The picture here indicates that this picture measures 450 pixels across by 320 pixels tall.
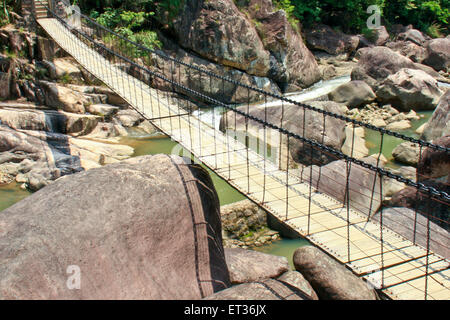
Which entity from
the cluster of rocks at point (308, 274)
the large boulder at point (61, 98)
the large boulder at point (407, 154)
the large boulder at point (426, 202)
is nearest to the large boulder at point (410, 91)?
the large boulder at point (407, 154)

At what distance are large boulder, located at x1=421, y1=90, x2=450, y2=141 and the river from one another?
1112 mm

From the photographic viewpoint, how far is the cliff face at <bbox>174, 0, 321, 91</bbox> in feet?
48.0

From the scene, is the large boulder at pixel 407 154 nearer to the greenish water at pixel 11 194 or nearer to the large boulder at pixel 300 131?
the large boulder at pixel 300 131

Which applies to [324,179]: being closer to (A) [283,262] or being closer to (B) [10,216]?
(A) [283,262]

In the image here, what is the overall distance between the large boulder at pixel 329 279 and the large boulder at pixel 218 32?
1019 cm

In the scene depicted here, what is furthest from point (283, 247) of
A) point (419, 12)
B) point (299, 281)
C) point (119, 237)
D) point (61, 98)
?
point (419, 12)

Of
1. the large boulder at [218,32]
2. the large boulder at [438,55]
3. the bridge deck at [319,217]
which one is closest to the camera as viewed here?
the bridge deck at [319,217]

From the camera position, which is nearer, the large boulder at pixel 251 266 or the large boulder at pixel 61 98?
the large boulder at pixel 251 266

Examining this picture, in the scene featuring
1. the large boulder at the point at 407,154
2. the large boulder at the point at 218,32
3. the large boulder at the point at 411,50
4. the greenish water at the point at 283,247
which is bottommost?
the greenish water at the point at 283,247

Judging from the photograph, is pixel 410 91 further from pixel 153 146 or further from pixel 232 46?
pixel 153 146

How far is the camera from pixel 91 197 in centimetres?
404

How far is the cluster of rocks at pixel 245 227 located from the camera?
7352 mm

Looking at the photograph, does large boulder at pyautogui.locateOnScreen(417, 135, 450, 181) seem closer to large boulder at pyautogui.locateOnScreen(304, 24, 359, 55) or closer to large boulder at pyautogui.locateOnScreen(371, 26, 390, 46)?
large boulder at pyautogui.locateOnScreen(304, 24, 359, 55)

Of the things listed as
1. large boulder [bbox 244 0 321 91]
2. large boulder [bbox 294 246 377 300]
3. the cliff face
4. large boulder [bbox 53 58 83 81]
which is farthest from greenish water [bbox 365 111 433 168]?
large boulder [bbox 53 58 83 81]
